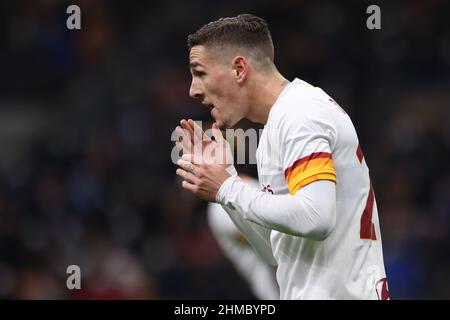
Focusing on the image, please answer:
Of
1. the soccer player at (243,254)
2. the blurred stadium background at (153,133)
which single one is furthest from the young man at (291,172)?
the blurred stadium background at (153,133)

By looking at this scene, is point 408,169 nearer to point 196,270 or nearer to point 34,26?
point 196,270

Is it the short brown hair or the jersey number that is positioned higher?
the short brown hair

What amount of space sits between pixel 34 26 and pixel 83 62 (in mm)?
816

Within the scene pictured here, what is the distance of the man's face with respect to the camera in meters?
3.60

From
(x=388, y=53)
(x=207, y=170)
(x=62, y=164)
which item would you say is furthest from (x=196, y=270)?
(x=207, y=170)

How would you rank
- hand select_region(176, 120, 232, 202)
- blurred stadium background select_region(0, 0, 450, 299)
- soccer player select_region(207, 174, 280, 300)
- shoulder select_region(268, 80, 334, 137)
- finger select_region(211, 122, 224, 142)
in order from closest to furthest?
shoulder select_region(268, 80, 334, 137) < hand select_region(176, 120, 232, 202) < finger select_region(211, 122, 224, 142) < soccer player select_region(207, 174, 280, 300) < blurred stadium background select_region(0, 0, 450, 299)

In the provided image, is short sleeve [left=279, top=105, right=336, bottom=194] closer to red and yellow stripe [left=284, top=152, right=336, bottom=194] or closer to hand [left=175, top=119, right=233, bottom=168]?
red and yellow stripe [left=284, top=152, right=336, bottom=194]

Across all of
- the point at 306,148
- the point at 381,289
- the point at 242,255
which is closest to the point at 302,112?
the point at 306,148

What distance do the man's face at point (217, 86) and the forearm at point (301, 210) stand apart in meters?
0.54

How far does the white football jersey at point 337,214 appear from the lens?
10.6ft

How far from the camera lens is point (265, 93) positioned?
358 centimetres

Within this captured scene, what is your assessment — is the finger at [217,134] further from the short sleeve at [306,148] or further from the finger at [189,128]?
the short sleeve at [306,148]

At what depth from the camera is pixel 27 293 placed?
8.46m

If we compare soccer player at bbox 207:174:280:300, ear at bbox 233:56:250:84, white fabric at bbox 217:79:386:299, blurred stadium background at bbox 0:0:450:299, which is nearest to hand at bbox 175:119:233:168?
white fabric at bbox 217:79:386:299
